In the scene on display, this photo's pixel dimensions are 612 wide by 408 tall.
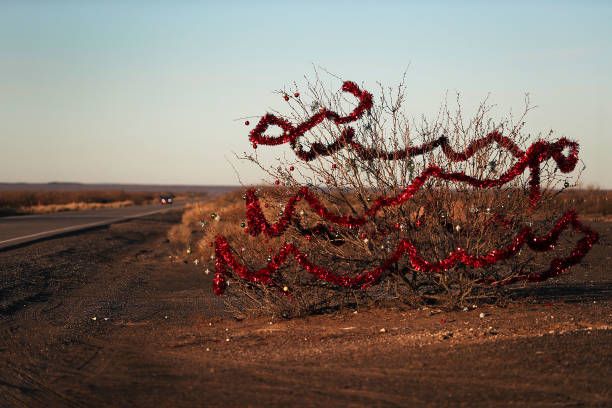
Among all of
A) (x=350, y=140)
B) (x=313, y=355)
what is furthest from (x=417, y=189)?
(x=313, y=355)

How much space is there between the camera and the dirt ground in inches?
269

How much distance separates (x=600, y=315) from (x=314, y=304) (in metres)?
3.57

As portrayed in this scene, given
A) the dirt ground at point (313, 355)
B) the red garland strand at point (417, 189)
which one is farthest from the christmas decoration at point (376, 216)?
the dirt ground at point (313, 355)

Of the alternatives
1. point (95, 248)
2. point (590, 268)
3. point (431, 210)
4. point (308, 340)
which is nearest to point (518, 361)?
point (308, 340)

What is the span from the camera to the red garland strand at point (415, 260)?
9688mm

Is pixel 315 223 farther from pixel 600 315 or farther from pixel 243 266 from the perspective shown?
pixel 600 315

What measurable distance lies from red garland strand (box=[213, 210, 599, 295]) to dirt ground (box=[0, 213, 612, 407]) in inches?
20.1

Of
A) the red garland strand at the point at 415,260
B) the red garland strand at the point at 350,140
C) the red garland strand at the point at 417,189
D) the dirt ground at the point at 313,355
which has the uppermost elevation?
the red garland strand at the point at 350,140

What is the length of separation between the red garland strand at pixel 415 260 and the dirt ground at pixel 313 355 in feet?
1.67

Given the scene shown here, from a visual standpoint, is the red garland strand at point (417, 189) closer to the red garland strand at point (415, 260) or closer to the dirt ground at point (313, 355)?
the red garland strand at point (415, 260)

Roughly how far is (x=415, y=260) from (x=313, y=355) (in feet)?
6.64

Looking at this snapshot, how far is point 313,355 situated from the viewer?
8367 millimetres

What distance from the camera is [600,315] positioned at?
9742 millimetres

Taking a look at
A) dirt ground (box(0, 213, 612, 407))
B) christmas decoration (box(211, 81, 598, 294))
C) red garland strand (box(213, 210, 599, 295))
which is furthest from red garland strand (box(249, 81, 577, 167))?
dirt ground (box(0, 213, 612, 407))
